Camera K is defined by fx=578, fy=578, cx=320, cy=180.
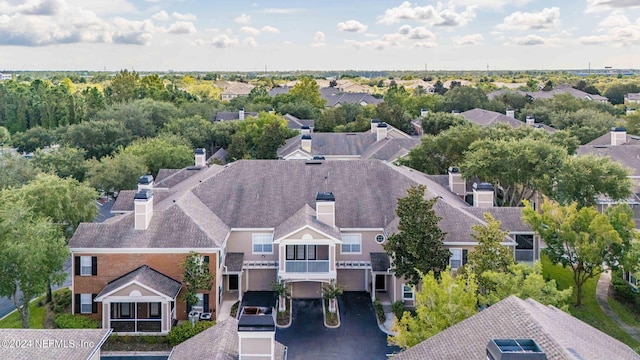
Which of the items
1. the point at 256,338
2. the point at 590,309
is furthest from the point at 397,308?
the point at 256,338

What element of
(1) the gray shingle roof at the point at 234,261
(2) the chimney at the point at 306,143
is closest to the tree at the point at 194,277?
(1) the gray shingle roof at the point at 234,261

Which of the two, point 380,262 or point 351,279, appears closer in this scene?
point 380,262

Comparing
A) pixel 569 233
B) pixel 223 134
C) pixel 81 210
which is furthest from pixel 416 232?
pixel 223 134

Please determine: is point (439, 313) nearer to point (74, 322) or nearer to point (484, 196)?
point (484, 196)

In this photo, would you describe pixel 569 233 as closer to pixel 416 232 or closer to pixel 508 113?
pixel 416 232

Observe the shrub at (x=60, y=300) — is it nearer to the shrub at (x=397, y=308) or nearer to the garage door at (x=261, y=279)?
the garage door at (x=261, y=279)

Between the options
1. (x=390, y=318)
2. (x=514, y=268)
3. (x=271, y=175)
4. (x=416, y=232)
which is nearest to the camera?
(x=514, y=268)
